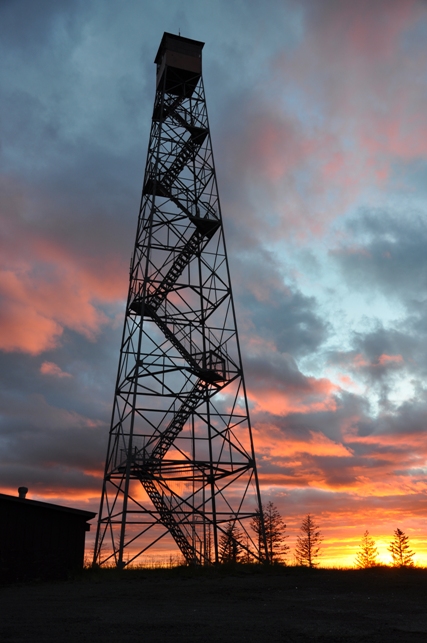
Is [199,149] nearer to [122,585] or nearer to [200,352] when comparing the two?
[200,352]

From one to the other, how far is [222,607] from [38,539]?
1150cm

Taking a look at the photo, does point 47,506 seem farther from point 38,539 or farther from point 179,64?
point 179,64

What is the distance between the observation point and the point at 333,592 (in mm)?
17531

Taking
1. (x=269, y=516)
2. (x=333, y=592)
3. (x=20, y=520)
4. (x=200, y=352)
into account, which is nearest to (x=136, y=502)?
(x=20, y=520)

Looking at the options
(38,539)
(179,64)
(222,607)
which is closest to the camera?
(222,607)

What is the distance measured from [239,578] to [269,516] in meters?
54.7

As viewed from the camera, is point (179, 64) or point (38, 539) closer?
point (38, 539)

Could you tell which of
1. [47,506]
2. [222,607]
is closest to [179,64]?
[47,506]

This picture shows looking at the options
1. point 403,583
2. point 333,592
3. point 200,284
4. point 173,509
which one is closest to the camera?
point 333,592

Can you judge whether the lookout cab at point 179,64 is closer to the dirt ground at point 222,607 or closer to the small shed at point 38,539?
the small shed at point 38,539

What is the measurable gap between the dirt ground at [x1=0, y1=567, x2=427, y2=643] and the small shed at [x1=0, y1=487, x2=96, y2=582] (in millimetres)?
1358

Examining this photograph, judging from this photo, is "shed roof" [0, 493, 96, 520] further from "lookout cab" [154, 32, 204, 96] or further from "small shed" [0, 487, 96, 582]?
"lookout cab" [154, 32, 204, 96]

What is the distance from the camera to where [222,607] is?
14875 mm

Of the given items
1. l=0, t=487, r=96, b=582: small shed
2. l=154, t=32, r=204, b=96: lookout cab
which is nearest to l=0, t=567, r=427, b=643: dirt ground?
l=0, t=487, r=96, b=582: small shed
